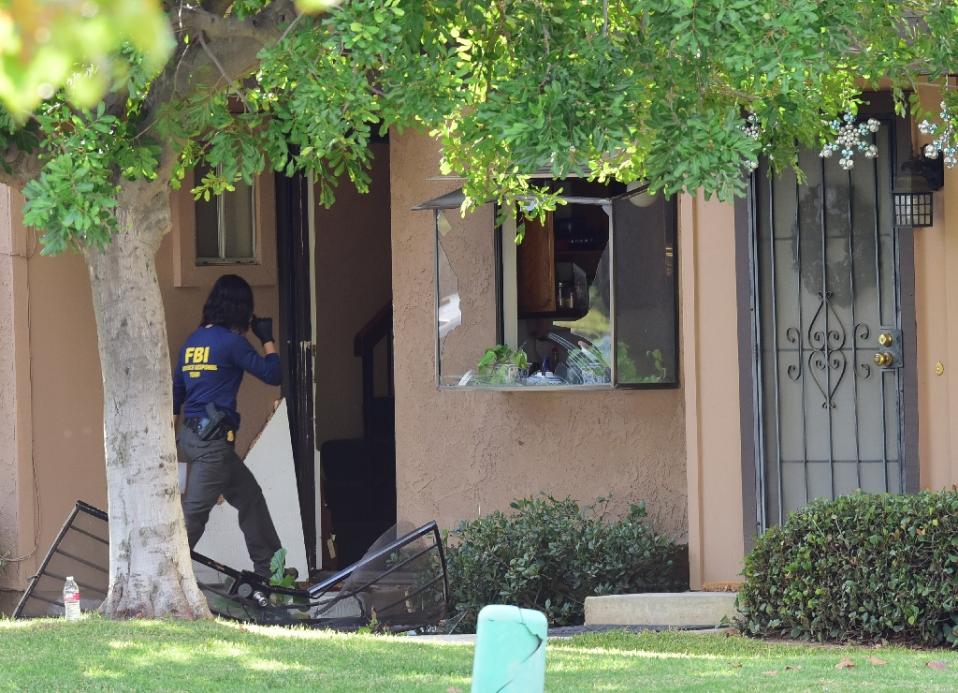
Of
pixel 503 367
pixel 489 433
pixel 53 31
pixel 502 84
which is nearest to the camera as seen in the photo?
pixel 53 31

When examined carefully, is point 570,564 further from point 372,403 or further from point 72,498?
point 372,403

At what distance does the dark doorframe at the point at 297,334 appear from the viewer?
10930mm

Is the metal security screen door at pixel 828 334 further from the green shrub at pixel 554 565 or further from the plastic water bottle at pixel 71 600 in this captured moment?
the plastic water bottle at pixel 71 600

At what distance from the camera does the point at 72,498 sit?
966 cm

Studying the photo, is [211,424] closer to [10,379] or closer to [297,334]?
[10,379]

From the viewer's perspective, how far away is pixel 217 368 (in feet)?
29.8

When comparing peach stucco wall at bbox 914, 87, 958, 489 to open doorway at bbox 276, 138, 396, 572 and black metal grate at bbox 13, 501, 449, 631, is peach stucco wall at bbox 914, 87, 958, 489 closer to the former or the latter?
black metal grate at bbox 13, 501, 449, 631

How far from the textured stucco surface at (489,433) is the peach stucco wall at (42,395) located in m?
2.06

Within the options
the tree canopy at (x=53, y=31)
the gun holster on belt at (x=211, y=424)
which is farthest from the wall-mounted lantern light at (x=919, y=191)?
the tree canopy at (x=53, y=31)

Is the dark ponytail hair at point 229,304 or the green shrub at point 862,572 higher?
the dark ponytail hair at point 229,304

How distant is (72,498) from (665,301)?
13.3 ft

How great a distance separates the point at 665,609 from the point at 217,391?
10.0 ft

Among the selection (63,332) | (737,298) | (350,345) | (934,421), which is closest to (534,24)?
(737,298)

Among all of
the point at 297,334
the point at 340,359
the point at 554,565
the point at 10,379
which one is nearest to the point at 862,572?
the point at 554,565
